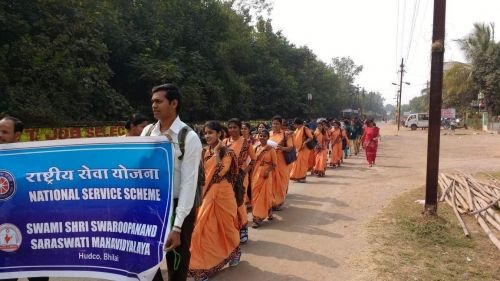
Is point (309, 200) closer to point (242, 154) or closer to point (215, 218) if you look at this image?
point (242, 154)

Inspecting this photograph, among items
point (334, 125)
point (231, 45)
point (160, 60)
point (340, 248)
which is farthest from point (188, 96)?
point (340, 248)

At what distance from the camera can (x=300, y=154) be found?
10.8 meters

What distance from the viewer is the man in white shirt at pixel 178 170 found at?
2734mm

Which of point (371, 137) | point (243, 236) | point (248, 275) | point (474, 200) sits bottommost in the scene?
point (248, 275)

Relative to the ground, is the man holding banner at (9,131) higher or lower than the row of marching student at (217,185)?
higher

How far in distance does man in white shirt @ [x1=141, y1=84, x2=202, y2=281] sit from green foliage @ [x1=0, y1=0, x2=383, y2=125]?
1098cm

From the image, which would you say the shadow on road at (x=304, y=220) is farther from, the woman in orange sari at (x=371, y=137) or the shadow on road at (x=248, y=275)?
the woman in orange sari at (x=371, y=137)

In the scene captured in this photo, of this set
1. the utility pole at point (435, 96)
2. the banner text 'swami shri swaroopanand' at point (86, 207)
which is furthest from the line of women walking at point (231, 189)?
the utility pole at point (435, 96)

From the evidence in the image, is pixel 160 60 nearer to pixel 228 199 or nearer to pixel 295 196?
pixel 295 196

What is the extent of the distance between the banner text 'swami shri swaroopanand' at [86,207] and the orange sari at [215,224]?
6.30 ft

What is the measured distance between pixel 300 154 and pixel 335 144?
4.43 m

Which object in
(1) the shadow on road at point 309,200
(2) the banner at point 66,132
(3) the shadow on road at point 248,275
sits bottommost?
(3) the shadow on road at point 248,275

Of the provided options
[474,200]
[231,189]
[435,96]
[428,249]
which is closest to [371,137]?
[474,200]

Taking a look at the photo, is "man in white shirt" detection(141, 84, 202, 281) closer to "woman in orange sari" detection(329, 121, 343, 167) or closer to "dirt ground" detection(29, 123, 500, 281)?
"dirt ground" detection(29, 123, 500, 281)
